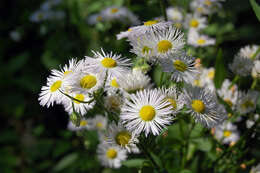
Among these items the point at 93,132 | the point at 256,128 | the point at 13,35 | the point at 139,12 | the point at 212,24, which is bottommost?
the point at 256,128

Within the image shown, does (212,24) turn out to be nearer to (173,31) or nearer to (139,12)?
(139,12)

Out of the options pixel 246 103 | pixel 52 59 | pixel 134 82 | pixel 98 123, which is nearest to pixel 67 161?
pixel 98 123

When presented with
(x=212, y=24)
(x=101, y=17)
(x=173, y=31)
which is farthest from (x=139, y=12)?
(x=173, y=31)

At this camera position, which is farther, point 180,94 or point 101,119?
point 101,119

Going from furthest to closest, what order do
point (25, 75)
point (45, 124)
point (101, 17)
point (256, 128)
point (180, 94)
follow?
1. point (25, 75)
2. point (45, 124)
3. point (101, 17)
4. point (256, 128)
5. point (180, 94)

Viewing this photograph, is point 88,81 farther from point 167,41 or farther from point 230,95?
point 230,95

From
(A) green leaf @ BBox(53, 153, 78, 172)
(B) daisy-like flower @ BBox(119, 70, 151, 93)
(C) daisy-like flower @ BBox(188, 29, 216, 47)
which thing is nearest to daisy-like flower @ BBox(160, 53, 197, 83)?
(B) daisy-like flower @ BBox(119, 70, 151, 93)

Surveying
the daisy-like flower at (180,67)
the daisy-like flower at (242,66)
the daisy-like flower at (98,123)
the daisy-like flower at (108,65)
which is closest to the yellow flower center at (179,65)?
the daisy-like flower at (180,67)

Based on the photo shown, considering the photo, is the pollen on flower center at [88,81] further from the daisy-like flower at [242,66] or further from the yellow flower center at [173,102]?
the daisy-like flower at [242,66]
